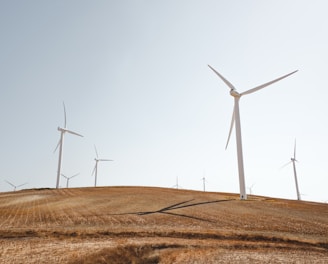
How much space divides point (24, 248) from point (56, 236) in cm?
284

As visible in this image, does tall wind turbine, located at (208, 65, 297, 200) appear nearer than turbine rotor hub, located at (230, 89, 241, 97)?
Yes

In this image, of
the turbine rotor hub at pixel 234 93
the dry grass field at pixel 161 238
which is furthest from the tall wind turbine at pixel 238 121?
the dry grass field at pixel 161 238

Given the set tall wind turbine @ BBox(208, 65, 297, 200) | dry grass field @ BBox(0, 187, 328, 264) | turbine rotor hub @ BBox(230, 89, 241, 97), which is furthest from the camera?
turbine rotor hub @ BBox(230, 89, 241, 97)

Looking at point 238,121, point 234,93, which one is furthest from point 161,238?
point 234,93

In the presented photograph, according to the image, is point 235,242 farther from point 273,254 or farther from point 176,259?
point 176,259

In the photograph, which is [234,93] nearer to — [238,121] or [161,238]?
[238,121]

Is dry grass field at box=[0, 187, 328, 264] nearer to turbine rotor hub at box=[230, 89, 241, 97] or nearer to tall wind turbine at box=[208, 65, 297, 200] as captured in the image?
tall wind turbine at box=[208, 65, 297, 200]

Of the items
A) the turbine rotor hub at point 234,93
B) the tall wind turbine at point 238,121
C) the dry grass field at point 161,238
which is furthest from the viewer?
the turbine rotor hub at point 234,93

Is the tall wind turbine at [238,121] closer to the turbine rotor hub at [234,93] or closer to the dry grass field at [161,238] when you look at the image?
the turbine rotor hub at [234,93]

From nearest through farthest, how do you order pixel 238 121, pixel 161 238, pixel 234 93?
pixel 161 238, pixel 238 121, pixel 234 93

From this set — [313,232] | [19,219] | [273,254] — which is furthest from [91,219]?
[313,232]

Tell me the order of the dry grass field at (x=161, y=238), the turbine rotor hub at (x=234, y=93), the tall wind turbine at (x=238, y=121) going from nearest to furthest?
the dry grass field at (x=161, y=238) < the tall wind turbine at (x=238, y=121) < the turbine rotor hub at (x=234, y=93)

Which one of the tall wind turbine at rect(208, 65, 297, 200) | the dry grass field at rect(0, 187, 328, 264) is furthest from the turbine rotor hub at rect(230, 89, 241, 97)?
the dry grass field at rect(0, 187, 328, 264)

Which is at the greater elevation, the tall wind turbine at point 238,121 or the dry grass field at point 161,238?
the tall wind turbine at point 238,121
